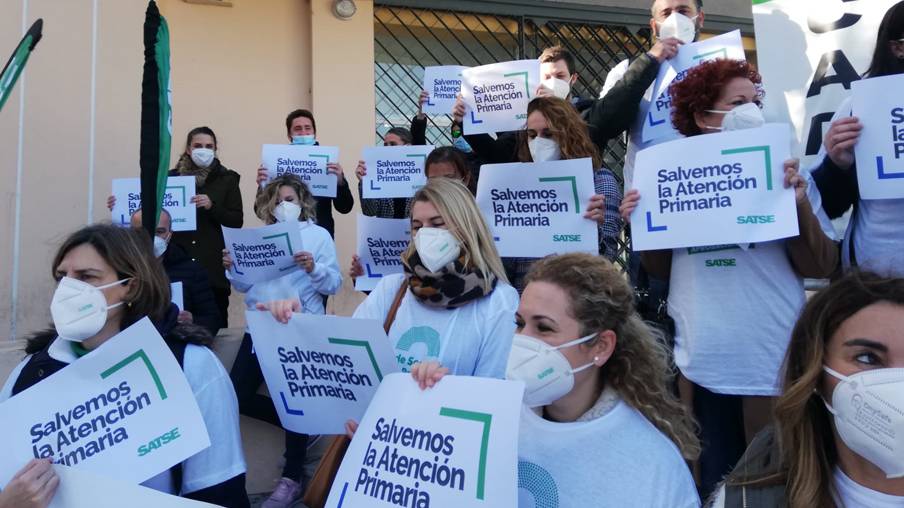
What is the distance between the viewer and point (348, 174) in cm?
721

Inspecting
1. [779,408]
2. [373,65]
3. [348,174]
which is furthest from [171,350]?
[373,65]

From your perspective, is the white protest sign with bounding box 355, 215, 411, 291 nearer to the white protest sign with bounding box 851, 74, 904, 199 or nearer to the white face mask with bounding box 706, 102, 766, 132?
the white face mask with bounding box 706, 102, 766, 132

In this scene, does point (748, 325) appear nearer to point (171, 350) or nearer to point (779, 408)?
point (779, 408)

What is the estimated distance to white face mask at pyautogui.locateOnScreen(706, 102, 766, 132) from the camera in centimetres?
298

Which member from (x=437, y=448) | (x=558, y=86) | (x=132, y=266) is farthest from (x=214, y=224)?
(x=437, y=448)

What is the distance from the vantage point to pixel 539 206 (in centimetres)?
360

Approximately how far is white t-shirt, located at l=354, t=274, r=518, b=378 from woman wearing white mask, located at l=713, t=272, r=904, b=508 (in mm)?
1023

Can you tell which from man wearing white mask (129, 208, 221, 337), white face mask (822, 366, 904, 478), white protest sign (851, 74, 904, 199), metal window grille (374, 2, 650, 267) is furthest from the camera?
metal window grille (374, 2, 650, 267)

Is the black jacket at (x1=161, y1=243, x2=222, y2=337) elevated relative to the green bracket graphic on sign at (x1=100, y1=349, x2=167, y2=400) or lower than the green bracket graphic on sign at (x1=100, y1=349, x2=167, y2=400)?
elevated

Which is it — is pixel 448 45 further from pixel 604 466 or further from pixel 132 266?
pixel 604 466

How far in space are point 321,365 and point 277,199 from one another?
93.9 inches

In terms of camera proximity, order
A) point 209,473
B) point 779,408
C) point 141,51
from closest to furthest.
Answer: point 779,408 → point 209,473 → point 141,51

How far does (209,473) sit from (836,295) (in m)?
1.74

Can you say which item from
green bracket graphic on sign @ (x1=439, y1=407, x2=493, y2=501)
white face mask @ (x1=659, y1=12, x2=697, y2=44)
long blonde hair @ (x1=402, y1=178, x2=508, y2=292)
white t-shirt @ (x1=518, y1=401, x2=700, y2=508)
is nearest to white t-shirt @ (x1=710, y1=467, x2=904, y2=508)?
white t-shirt @ (x1=518, y1=401, x2=700, y2=508)
